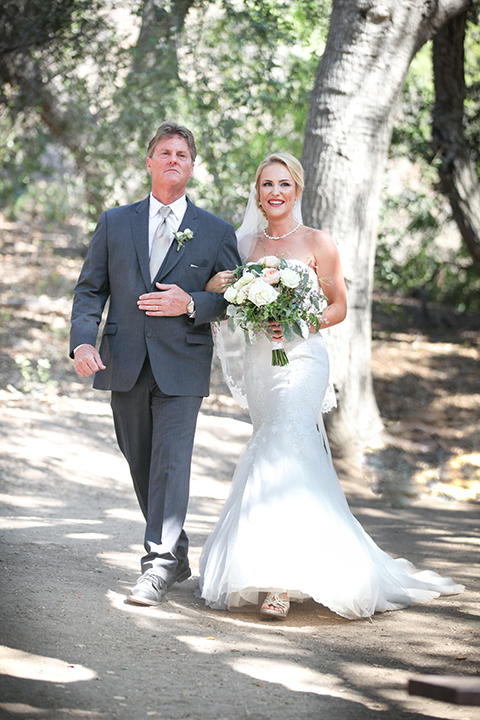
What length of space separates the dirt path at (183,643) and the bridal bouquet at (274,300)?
59.3 inches

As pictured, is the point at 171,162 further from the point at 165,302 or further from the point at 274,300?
the point at 274,300

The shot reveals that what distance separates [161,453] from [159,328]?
67cm

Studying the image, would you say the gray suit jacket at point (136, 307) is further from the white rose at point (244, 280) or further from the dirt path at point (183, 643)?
the dirt path at point (183, 643)

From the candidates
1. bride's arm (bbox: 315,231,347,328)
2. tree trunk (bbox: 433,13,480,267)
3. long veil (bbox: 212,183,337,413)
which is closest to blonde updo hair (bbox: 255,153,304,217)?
long veil (bbox: 212,183,337,413)

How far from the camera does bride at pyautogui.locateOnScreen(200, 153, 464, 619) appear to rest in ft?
12.9

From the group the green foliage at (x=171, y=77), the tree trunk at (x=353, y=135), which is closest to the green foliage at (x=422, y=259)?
the green foliage at (x=171, y=77)

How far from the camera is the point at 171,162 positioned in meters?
4.20

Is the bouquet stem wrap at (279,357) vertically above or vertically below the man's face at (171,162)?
below

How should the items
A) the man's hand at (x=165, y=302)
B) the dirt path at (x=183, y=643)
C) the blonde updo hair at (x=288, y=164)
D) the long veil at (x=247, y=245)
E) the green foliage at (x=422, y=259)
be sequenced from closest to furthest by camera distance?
1. the dirt path at (x=183, y=643)
2. the man's hand at (x=165, y=302)
3. the blonde updo hair at (x=288, y=164)
4. the long veil at (x=247, y=245)
5. the green foliage at (x=422, y=259)

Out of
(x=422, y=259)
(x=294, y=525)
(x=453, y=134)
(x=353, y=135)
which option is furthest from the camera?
(x=422, y=259)

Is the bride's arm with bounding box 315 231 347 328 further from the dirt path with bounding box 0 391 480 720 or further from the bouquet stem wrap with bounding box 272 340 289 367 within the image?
the dirt path with bounding box 0 391 480 720

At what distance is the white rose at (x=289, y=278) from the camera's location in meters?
4.15

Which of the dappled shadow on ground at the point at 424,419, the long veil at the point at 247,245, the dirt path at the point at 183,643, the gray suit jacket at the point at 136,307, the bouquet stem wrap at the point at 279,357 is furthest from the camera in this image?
the dappled shadow on ground at the point at 424,419

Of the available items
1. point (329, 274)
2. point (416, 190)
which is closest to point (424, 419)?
point (416, 190)
